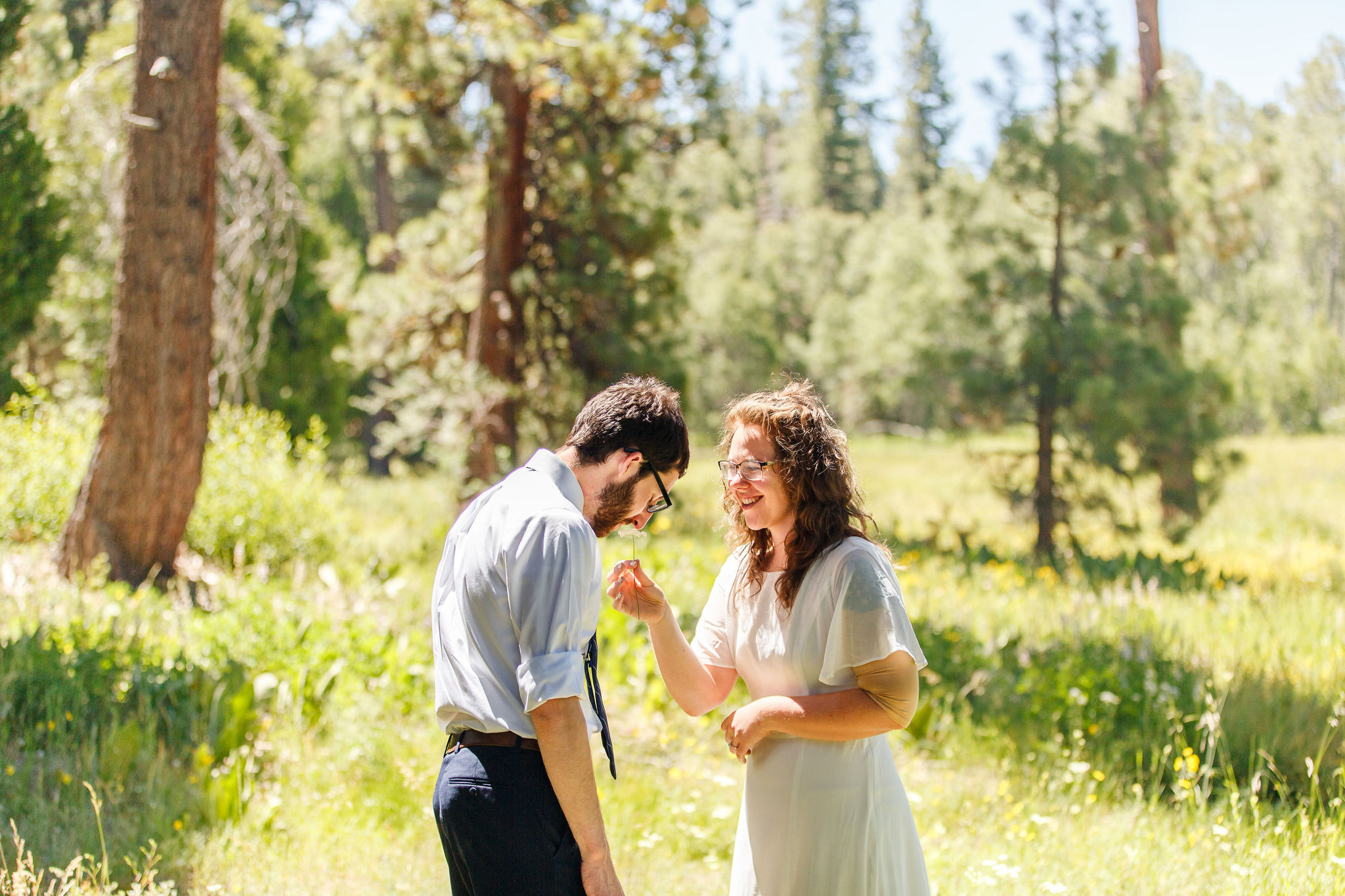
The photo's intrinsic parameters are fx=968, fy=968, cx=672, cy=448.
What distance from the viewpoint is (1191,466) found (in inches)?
436

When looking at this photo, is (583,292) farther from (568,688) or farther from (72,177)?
(568,688)

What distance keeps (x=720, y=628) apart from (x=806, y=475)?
0.53m

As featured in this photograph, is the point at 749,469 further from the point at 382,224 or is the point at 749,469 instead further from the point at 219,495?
the point at 382,224

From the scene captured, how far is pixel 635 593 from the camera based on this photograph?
2434 mm

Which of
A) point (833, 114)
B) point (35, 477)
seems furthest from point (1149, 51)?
point (833, 114)

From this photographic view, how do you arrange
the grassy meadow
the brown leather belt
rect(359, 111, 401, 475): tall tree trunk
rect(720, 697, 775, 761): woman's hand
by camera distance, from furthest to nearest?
rect(359, 111, 401, 475): tall tree trunk < the grassy meadow < rect(720, 697, 775, 761): woman's hand < the brown leather belt

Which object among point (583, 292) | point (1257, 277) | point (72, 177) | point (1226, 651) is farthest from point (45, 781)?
point (1257, 277)

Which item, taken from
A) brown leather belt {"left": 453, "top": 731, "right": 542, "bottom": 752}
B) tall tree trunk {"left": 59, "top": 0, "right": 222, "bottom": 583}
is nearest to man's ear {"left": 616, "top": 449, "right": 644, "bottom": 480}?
brown leather belt {"left": 453, "top": 731, "right": 542, "bottom": 752}

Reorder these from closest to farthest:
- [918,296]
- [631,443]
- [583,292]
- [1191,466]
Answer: [631,443], [1191,466], [583,292], [918,296]

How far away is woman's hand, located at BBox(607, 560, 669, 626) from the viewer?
241 cm

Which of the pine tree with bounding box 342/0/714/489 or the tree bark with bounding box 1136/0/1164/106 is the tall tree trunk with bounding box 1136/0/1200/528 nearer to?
the tree bark with bounding box 1136/0/1164/106

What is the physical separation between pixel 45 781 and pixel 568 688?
3.56m

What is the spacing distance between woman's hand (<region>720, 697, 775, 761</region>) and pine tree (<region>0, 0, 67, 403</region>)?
8781 millimetres

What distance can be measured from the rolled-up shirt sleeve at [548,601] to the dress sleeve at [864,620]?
0.65 metres
